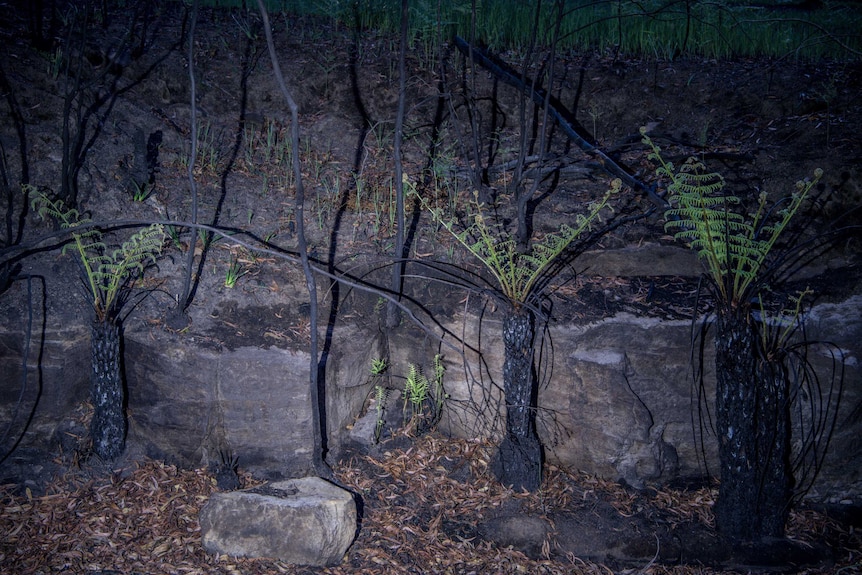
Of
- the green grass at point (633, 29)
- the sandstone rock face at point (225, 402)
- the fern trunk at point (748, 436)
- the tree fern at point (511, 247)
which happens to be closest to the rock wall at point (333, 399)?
the sandstone rock face at point (225, 402)

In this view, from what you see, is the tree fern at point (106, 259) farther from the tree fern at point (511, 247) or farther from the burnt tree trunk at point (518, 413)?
the burnt tree trunk at point (518, 413)

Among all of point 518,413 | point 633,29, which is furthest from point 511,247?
point 633,29

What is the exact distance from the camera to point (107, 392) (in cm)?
358

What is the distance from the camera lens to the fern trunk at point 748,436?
3.18 metres

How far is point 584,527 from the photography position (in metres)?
3.39

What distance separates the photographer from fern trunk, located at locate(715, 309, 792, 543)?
3.18m

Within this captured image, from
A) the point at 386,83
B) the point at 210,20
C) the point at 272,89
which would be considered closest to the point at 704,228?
the point at 386,83

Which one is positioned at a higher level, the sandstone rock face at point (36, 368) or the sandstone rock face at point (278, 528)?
the sandstone rock face at point (36, 368)

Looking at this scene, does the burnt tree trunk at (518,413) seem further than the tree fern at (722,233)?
Yes

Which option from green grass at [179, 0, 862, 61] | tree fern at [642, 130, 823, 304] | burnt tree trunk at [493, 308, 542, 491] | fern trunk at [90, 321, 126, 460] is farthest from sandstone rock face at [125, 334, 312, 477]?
green grass at [179, 0, 862, 61]

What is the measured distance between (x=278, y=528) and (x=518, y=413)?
146 centimetres

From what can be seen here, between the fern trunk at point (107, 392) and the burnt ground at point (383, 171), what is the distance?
231mm

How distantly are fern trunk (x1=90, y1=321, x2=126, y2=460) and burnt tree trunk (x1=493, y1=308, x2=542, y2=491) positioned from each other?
2282mm

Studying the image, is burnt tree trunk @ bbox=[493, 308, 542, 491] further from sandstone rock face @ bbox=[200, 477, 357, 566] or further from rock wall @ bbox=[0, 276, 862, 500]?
sandstone rock face @ bbox=[200, 477, 357, 566]
